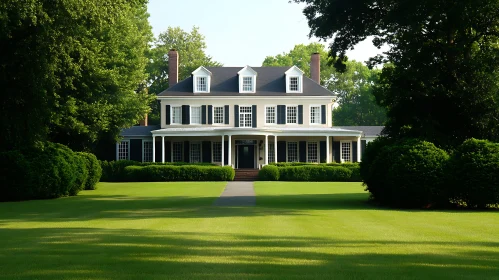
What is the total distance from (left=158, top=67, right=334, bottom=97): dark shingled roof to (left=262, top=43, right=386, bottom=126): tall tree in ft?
93.1

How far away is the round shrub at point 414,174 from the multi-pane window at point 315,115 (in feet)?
92.9

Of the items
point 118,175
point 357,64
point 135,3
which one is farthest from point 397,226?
point 357,64

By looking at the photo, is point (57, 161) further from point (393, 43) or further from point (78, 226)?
point (393, 43)

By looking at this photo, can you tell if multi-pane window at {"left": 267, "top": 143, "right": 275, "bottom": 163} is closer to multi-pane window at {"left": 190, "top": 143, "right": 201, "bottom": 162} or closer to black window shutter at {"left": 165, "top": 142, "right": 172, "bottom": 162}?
multi-pane window at {"left": 190, "top": 143, "right": 201, "bottom": 162}

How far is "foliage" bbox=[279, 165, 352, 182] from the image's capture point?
40.2m

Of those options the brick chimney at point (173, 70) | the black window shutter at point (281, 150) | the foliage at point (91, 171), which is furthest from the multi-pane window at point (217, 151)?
the foliage at point (91, 171)

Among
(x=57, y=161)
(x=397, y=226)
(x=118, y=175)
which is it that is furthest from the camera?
(x=118, y=175)

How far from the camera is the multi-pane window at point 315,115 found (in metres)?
46.9

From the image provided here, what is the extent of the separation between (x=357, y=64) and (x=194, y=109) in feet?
134

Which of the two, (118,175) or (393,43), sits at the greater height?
(393,43)

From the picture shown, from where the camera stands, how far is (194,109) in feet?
155

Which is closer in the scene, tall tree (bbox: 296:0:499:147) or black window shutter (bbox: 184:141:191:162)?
tall tree (bbox: 296:0:499:147)

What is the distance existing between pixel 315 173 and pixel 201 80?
521 inches

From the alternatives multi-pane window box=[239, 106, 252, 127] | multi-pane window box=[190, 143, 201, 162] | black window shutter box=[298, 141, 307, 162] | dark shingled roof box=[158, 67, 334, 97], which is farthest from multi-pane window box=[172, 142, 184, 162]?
black window shutter box=[298, 141, 307, 162]
